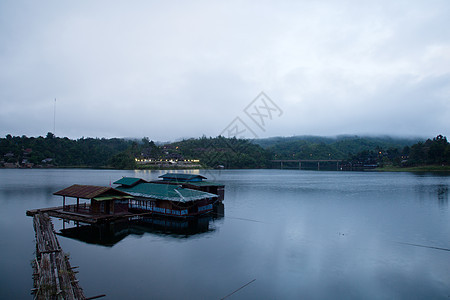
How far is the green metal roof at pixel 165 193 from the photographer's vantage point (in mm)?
34297

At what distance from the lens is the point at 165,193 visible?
35.7m

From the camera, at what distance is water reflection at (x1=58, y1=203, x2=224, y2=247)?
2889cm

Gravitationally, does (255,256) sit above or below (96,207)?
below

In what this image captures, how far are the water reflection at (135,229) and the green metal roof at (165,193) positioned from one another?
123 inches

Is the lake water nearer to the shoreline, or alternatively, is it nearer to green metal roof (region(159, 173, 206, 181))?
green metal roof (region(159, 173, 206, 181))

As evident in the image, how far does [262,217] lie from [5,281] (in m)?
29.0

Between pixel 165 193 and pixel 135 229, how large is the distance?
5535 millimetres

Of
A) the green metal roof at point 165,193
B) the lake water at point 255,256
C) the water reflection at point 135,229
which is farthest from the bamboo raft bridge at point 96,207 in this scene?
the green metal roof at point 165,193

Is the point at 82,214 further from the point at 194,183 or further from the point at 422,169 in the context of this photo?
the point at 422,169

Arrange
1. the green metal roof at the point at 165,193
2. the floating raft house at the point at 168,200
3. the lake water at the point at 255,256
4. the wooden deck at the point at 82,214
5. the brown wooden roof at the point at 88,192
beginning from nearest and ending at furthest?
the lake water at the point at 255,256
the wooden deck at the point at 82,214
the brown wooden roof at the point at 88,192
the green metal roof at the point at 165,193
the floating raft house at the point at 168,200

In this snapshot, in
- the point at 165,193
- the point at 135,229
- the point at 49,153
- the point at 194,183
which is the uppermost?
the point at 49,153

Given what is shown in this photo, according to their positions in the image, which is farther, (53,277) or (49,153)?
(49,153)

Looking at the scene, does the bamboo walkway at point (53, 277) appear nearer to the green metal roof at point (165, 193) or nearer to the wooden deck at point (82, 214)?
the wooden deck at point (82, 214)

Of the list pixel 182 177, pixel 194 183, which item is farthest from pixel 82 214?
pixel 182 177
